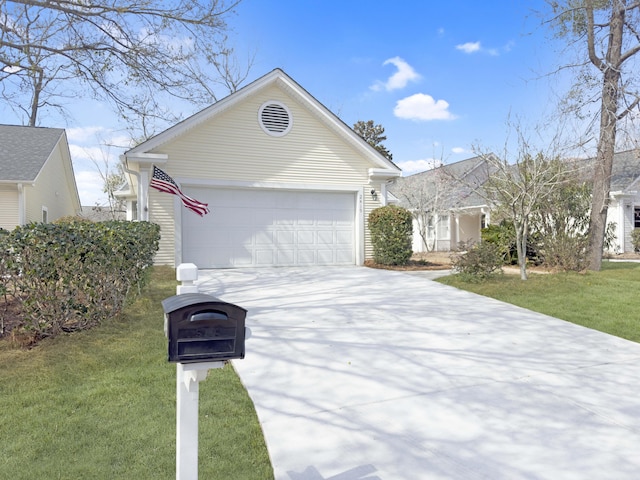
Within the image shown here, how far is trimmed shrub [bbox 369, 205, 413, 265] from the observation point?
12.0 meters

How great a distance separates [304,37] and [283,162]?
5666 millimetres

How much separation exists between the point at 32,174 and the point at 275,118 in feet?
27.7

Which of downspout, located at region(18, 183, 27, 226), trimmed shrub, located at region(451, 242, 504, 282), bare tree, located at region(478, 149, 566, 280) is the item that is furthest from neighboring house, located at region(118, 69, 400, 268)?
downspout, located at region(18, 183, 27, 226)

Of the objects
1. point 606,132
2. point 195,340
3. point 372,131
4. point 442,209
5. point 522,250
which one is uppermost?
point 372,131

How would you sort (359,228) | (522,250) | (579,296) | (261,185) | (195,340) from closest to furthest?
(195,340) → (579,296) → (522,250) → (261,185) → (359,228)

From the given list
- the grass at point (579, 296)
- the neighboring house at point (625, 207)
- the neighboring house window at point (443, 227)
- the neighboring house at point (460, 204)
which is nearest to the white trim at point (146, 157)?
the grass at point (579, 296)

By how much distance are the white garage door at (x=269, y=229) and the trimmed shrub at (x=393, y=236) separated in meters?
0.97

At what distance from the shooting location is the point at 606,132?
Answer: 487 inches

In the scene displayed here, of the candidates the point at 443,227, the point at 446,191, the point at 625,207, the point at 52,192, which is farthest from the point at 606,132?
the point at 52,192

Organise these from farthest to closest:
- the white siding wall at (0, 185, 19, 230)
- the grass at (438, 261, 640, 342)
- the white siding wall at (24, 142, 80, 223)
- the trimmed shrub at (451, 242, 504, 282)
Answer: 1. the white siding wall at (24, 142, 80, 223)
2. the white siding wall at (0, 185, 19, 230)
3. the trimmed shrub at (451, 242, 504, 282)
4. the grass at (438, 261, 640, 342)

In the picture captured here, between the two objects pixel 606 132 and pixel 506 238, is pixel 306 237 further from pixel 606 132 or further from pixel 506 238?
pixel 606 132

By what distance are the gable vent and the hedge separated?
740 cm

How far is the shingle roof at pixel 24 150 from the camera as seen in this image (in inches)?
550

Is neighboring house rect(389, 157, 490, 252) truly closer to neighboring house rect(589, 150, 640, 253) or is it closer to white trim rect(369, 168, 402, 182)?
neighboring house rect(589, 150, 640, 253)
